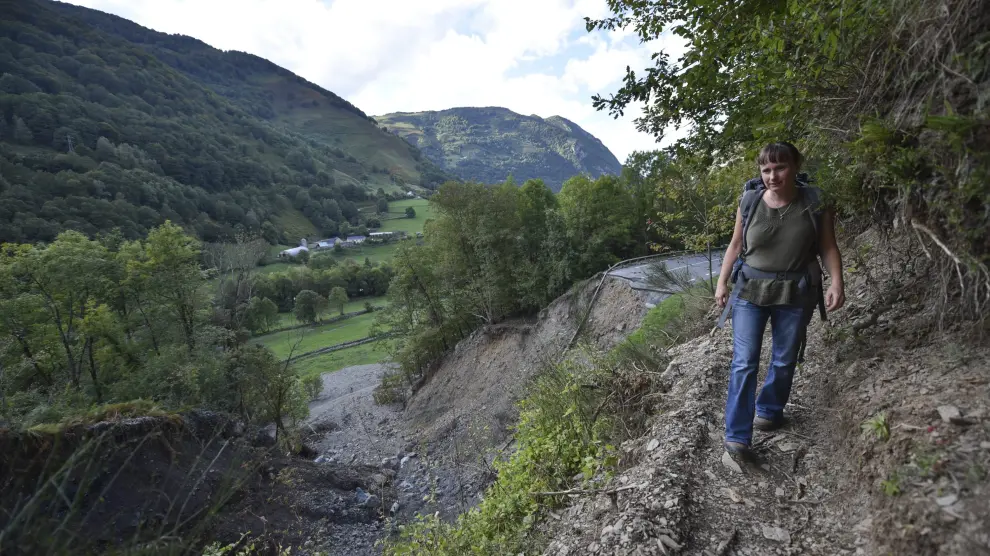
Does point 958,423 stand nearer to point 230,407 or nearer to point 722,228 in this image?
point 722,228

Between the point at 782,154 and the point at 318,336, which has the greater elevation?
the point at 782,154

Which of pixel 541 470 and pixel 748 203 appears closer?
pixel 748 203

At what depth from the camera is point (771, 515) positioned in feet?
8.04

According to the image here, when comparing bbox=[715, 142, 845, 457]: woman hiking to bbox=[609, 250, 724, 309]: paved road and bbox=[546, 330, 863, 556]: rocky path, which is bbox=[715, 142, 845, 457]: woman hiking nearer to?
bbox=[546, 330, 863, 556]: rocky path

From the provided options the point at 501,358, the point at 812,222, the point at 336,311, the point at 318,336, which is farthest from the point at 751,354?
the point at 336,311

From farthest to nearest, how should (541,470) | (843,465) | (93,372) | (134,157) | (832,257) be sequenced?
(134,157) → (93,372) → (541,470) → (832,257) → (843,465)

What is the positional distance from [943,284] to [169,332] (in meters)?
27.2

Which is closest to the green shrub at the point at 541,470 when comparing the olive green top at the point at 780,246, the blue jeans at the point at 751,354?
the blue jeans at the point at 751,354

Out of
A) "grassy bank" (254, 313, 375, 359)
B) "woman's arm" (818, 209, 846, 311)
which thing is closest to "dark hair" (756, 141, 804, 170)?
"woman's arm" (818, 209, 846, 311)

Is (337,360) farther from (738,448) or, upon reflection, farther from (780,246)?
(780,246)

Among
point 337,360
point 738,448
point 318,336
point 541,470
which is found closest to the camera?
point 738,448

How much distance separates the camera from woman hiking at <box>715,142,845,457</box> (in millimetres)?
2650

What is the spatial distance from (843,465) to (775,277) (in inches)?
46.4

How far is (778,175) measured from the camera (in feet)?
8.70
